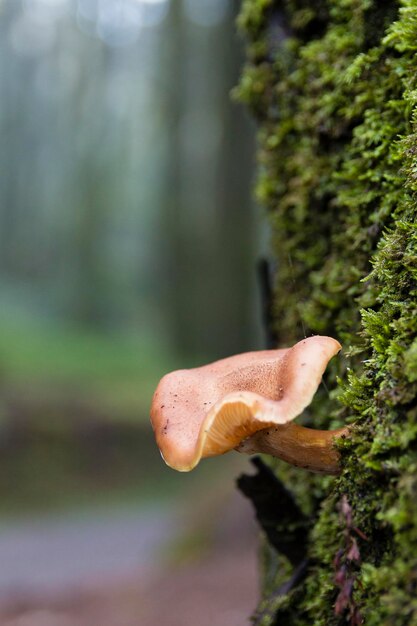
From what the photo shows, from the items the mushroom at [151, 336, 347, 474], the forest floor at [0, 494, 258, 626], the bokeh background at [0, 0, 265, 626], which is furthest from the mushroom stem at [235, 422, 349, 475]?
the bokeh background at [0, 0, 265, 626]

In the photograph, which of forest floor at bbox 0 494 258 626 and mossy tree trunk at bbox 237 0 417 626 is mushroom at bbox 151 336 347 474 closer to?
mossy tree trunk at bbox 237 0 417 626

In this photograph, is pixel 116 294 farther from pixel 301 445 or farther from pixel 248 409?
pixel 248 409

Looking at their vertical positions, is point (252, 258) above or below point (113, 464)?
above

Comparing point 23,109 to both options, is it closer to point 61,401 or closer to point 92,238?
point 92,238

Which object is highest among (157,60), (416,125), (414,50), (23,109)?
(414,50)

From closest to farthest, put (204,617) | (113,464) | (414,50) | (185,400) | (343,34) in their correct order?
(185,400), (414,50), (343,34), (204,617), (113,464)

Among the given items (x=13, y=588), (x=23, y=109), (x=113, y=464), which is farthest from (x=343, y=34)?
(x=23, y=109)

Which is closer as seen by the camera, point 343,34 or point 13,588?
point 343,34

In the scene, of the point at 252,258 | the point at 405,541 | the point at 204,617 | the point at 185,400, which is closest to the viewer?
the point at 405,541
